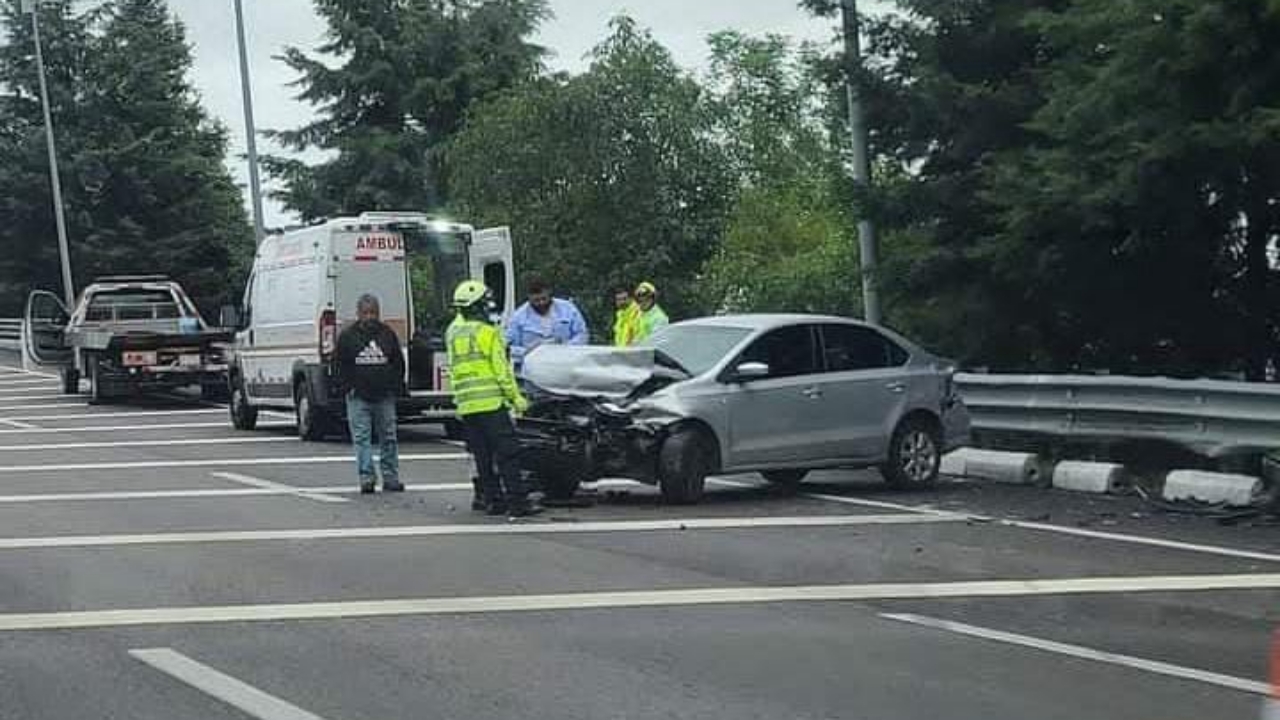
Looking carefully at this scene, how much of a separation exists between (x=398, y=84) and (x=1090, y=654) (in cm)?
4933

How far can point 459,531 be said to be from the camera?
12.7 metres

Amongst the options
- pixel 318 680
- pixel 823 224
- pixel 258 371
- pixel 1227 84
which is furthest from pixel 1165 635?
pixel 823 224

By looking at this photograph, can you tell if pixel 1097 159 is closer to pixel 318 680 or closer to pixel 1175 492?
pixel 1175 492

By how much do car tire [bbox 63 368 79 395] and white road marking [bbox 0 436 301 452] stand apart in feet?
Answer: 37.3

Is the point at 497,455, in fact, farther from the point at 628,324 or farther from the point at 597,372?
the point at 628,324

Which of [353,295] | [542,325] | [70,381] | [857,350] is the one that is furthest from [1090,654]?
[70,381]

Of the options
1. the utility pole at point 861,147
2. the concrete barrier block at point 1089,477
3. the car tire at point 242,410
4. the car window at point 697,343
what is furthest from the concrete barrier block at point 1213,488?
the car tire at point 242,410

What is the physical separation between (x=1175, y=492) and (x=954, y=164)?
19.0 ft

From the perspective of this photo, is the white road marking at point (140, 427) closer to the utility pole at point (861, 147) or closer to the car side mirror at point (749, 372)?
the utility pole at point (861, 147)

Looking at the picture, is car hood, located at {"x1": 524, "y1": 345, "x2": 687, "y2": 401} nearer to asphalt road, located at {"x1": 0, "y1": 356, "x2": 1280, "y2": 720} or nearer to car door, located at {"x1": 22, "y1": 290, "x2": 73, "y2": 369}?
asphalt road, located at {"x1": 0, "y1": 356, "x2": 1280, "y2": 720}

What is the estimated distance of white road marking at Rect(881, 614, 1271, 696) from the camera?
770cm

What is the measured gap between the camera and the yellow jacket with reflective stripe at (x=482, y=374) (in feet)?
44.7

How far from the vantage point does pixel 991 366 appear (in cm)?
1962

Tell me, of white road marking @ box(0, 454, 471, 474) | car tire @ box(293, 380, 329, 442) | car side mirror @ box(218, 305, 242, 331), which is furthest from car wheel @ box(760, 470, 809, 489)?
car side mirror @ box(218, 305, 242, 331)
